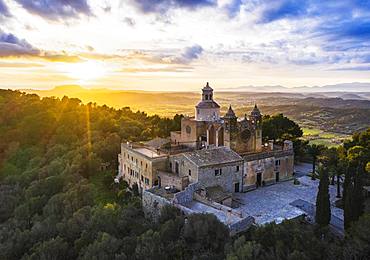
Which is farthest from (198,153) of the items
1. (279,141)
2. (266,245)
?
(279,141)

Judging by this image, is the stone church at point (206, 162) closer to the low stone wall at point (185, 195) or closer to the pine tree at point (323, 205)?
the low stone wall at point (185, 195)

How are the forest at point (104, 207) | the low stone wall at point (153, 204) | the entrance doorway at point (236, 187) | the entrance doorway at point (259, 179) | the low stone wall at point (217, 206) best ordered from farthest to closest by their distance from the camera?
the entrance doorway at point (259, 179)
the entrance doorway at point (236, 187)
the low stone wall at point (153, 204)
the low stone wall at point (217, 206)
the forest at point (104, 207)

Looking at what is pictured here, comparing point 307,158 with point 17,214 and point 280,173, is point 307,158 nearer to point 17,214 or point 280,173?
point 280,173

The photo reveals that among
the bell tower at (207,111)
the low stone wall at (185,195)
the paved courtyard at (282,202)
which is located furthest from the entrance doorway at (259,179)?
the low stone wall at (185,195)

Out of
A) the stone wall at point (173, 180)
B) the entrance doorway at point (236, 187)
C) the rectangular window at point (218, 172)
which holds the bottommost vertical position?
the entrance doorway at point (236, 187)

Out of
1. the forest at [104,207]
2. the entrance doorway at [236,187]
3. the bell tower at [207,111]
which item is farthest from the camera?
the bell tower at [207,111]

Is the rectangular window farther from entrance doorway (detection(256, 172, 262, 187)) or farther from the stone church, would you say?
entrance doorway (detection(256, 172, 262, 187))

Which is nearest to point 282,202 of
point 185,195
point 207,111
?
point 185,195

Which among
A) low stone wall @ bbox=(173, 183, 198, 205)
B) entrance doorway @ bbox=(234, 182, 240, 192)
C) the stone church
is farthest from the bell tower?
low stone wall @ bbox=(173, 183, 198, 205)

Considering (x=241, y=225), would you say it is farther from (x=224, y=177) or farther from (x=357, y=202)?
(x=224, y=177)

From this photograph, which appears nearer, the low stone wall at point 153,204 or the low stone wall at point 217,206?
the low stone wall at point 217,206
